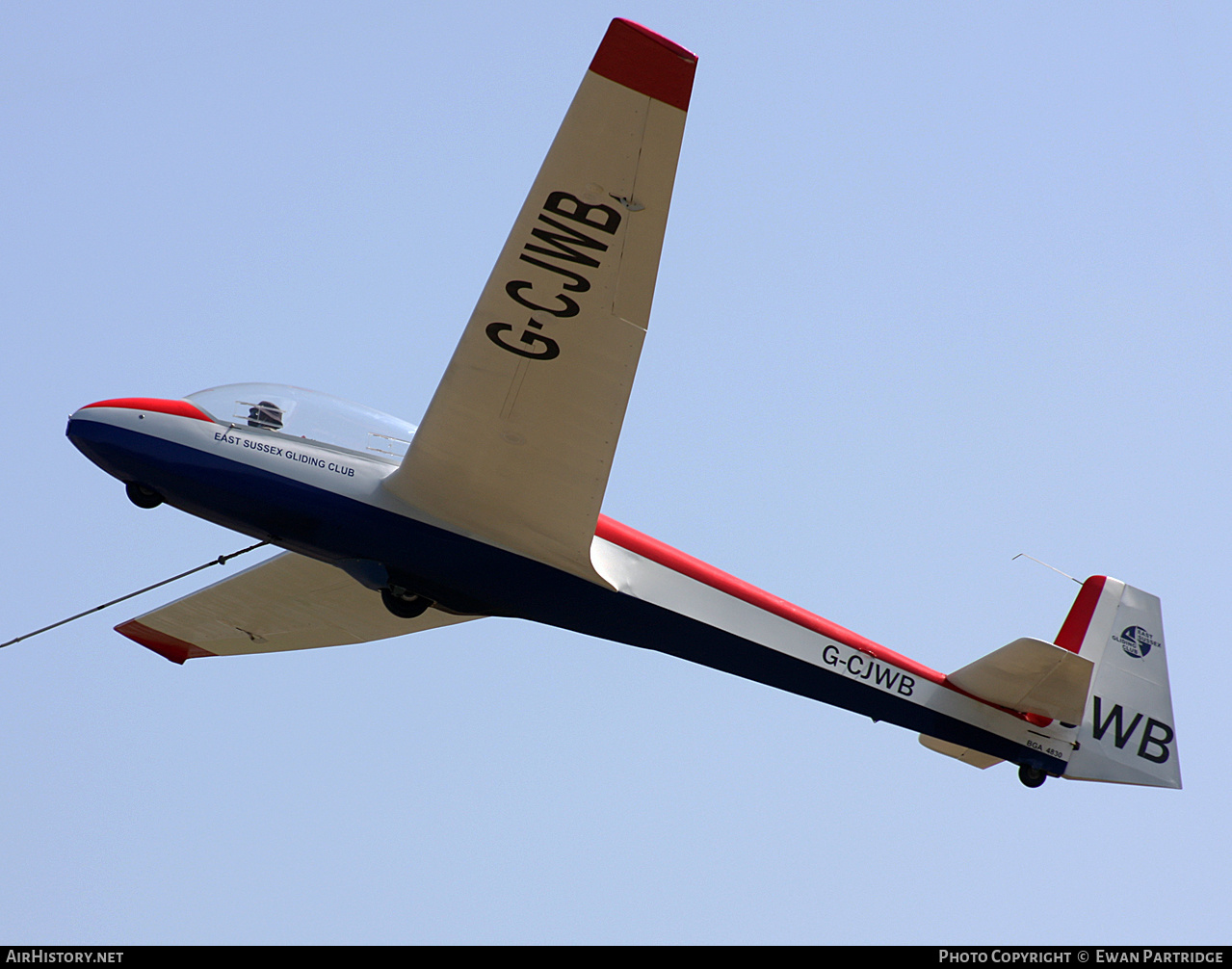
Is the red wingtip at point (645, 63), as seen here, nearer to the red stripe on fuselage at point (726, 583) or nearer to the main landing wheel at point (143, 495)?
the red stripe on fuselage at point (726, 583)

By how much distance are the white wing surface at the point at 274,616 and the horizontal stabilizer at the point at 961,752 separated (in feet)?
16.0

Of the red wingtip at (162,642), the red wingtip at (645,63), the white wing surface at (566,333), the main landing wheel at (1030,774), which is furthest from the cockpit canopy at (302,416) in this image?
the main landing wheel at (1030,774)

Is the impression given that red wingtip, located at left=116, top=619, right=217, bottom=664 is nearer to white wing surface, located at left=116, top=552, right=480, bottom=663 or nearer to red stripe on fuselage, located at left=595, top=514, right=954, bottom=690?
white wing surface, located at left=116, top=552, right=480, bottom=663

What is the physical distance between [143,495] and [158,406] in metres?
0.76

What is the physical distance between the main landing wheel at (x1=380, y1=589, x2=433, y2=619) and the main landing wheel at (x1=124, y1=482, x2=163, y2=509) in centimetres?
200

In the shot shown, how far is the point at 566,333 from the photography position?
29.7 feet

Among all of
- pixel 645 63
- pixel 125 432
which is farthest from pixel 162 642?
pixel 645 63

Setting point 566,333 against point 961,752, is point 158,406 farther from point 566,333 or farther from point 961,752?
point 961,752

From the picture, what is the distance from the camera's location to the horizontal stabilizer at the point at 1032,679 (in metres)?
11.6

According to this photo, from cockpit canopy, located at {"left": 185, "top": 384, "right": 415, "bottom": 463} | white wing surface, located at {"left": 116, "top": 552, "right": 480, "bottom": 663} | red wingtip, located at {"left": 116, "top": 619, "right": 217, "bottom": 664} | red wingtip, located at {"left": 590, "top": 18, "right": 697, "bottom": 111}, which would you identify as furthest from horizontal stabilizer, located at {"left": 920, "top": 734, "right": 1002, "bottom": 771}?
red wingtip, located at {"left": 116, "top": 619, "right": 217, "bottom": 664}

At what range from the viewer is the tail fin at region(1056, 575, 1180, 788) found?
12.8m

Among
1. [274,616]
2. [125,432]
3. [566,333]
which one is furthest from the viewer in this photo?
[274,616]

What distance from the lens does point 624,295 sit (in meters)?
8.85
